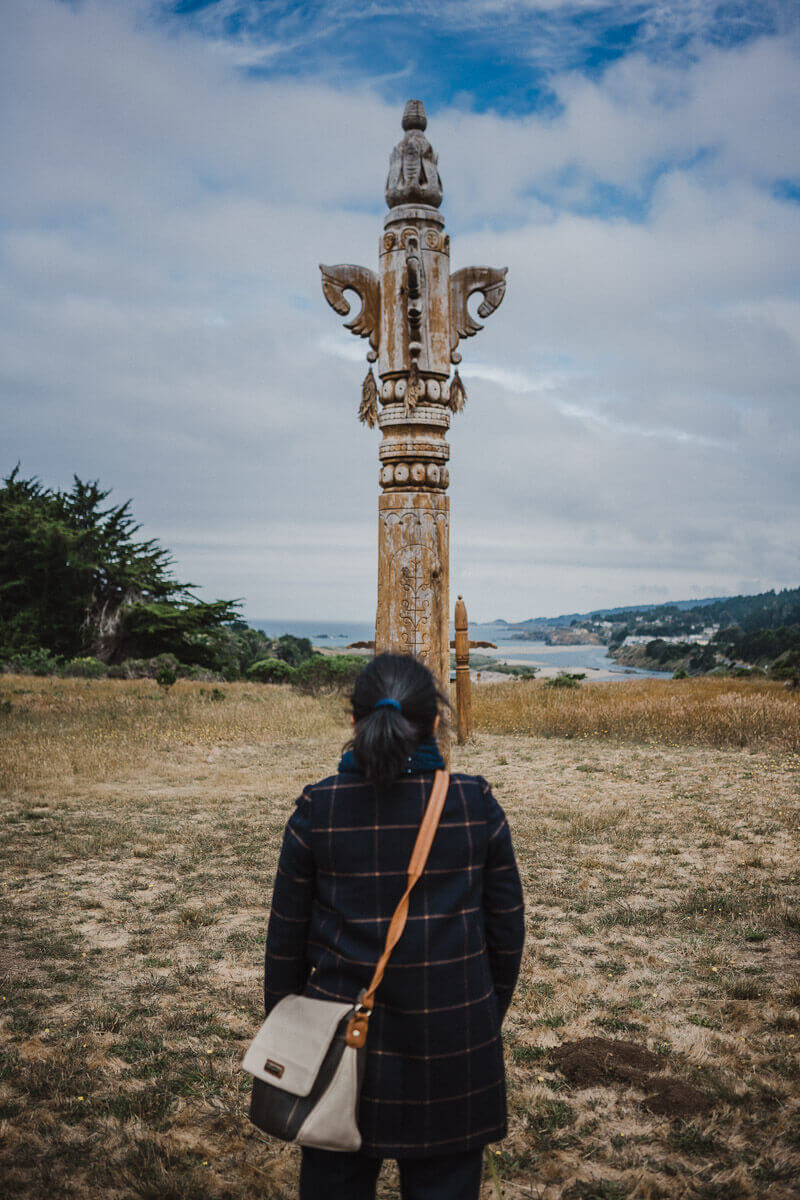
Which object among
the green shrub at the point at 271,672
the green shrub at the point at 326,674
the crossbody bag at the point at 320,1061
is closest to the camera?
the crossbody bag at the point at 320,1061

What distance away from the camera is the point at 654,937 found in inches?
225

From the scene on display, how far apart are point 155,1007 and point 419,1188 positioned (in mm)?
3119

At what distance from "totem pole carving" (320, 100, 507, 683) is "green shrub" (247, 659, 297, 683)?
62.7 ft

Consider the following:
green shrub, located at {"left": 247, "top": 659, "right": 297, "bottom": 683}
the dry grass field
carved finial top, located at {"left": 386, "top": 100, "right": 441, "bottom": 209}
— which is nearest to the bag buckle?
the dry grass field

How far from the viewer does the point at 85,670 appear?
23375 mm

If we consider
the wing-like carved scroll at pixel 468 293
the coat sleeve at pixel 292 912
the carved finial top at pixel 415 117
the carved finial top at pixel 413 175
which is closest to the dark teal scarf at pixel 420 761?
the coat sleeve at pixel 292 912

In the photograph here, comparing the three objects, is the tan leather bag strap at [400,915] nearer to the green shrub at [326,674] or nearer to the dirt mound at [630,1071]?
the dirt mound at [630,1071]

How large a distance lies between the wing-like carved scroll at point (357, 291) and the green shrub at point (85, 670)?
20.2 m

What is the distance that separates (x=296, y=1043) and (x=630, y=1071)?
2611 mm

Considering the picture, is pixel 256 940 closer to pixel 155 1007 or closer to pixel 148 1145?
pixel 155 1007

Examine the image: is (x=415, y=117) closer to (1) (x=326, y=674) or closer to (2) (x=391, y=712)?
(2) (x=391, y=712)

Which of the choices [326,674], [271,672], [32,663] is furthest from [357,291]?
[32,663]

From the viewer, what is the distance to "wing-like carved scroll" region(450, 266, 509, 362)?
4.86 metres

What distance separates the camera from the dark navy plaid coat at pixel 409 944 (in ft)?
6.88
